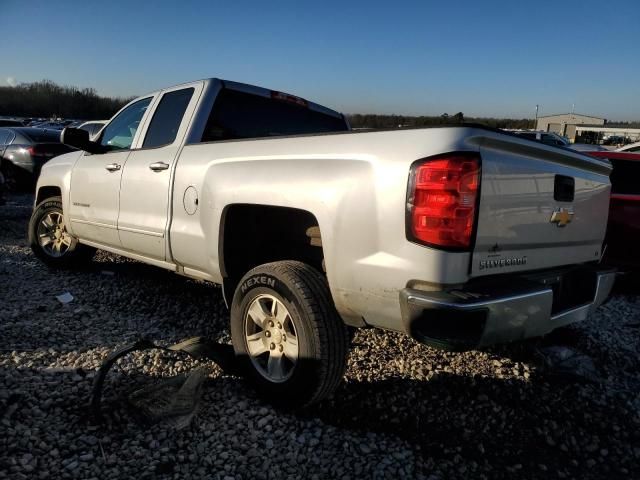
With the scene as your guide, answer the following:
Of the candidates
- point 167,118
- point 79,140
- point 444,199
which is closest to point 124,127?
point 79,140

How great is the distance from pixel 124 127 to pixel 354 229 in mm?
3196

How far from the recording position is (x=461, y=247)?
2.20 m

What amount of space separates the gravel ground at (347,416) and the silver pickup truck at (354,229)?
310 millimetres

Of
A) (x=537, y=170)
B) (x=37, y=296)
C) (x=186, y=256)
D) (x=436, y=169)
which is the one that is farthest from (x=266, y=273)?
(x=37, y=296)

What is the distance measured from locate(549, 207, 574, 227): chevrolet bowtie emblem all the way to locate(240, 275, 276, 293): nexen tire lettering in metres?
1.56

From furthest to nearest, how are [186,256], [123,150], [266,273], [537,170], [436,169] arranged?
1. [123,150]
2. [186,256]
3. [266,273]
4. [537,170]
5. [436,169]

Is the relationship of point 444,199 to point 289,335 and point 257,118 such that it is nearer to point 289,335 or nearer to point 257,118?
point 289,335

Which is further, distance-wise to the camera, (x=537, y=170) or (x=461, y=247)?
(x=537, y=170)

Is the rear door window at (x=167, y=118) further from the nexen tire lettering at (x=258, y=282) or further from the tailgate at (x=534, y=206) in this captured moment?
the tailgate at (x=534, y=206)

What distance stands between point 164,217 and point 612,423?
3.20 meters

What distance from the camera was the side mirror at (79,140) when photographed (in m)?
4.46

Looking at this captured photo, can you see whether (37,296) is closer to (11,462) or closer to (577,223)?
(11,462)

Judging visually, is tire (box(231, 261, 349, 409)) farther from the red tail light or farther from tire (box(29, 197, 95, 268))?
tire (box(29, 197, 95, 268))

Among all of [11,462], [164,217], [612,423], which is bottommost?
[612,423]
